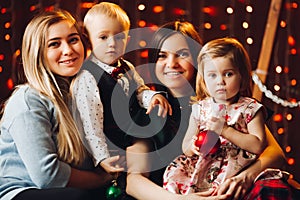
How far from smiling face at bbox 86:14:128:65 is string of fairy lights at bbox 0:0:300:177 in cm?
8

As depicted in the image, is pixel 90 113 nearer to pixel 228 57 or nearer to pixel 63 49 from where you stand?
pixel 63 49

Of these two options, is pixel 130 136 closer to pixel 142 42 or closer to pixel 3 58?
pixel 142 42

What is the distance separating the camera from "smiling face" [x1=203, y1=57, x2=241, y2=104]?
1.22 metres

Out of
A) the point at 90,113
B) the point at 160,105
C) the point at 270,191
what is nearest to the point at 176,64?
the point at 160,105

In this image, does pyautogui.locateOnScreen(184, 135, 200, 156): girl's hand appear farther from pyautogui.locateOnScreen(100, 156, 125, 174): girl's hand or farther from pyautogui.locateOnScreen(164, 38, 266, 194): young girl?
pyautogui.locateOnScreen(100, 156, 125, 174): girl's hand

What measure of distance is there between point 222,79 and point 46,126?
377 millimetres

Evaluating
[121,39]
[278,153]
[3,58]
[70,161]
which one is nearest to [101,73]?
[121,39]

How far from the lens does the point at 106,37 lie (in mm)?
1254

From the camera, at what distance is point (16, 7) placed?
4.65ft

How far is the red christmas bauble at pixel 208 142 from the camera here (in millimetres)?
1200

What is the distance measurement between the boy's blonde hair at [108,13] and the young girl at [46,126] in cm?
3

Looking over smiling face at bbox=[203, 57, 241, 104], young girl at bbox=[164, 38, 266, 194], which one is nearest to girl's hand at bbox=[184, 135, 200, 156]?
young girl at bbox=[164, 38, 266, 194]

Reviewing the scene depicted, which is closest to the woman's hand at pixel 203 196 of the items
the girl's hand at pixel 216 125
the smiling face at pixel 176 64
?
the girl's hand at pixel 216 125

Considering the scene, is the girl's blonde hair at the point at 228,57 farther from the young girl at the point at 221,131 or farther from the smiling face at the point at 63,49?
the smiling face at the point at 63,49
